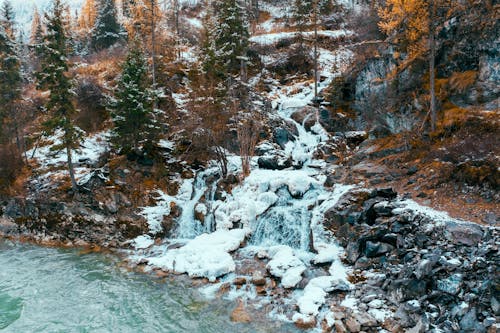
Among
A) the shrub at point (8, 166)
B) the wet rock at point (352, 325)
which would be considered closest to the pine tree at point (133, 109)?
the shrub at point (8, 166)

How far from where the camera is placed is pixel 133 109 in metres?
22.2

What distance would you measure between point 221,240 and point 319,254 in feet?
16.3

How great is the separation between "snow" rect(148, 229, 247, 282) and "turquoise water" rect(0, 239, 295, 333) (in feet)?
3.22

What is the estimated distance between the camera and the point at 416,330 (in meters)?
9.08

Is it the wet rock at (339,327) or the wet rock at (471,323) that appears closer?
the wet rock at (471,323)

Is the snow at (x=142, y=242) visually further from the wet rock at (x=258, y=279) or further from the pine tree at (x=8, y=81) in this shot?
the pine tree at (x=8, y=81)

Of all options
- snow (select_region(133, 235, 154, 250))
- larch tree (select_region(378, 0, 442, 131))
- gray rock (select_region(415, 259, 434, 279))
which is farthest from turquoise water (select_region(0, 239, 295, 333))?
larch tree (select_region(378, 0, 442, 131))

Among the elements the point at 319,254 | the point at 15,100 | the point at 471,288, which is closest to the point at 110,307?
the point at 319,254

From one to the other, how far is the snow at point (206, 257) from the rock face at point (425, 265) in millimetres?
5310

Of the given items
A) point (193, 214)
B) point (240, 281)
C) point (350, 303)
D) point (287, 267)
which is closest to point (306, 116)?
point (193, 214)

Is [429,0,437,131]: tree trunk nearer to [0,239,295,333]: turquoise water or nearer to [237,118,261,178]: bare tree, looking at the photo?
[237,118,261,178]: bare tree

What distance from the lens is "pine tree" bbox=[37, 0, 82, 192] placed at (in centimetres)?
2048

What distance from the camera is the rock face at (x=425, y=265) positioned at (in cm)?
901

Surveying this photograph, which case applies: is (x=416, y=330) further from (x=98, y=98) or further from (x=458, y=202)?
(x=98, y=98)
